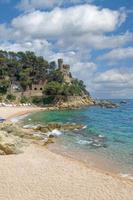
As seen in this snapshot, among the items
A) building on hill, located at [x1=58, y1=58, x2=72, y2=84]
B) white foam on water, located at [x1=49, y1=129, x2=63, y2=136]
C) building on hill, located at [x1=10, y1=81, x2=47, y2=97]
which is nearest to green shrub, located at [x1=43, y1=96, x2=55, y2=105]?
building on hill, located at [x1=10, y1=81, x2=47, y2=97]

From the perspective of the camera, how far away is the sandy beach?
49.3 feet

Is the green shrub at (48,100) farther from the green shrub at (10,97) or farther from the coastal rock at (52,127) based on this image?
the coastal rock at (52,127)

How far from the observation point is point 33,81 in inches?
5246

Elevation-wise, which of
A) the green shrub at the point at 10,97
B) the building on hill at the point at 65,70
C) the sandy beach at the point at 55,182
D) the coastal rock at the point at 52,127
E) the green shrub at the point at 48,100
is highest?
the building on hill at the point at 65,70

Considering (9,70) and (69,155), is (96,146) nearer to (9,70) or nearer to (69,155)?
(69,155)

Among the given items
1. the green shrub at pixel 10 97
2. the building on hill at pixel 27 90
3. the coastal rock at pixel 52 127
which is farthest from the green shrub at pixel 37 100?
the coastal rock at pixel 52 127

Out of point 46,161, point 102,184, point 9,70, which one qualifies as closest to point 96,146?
point 46,161

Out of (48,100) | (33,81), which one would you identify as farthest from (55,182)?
(33,81)

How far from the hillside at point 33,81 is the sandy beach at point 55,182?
9245 cm

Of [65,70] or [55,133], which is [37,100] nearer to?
[65,70]

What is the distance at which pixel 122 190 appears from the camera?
16312 millimetres

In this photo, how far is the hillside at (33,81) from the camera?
117750mm

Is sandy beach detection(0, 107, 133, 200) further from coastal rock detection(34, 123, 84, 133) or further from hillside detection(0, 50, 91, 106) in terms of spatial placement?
hillside detection(0, 50, 91, 106)

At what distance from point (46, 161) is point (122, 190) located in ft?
26.0
